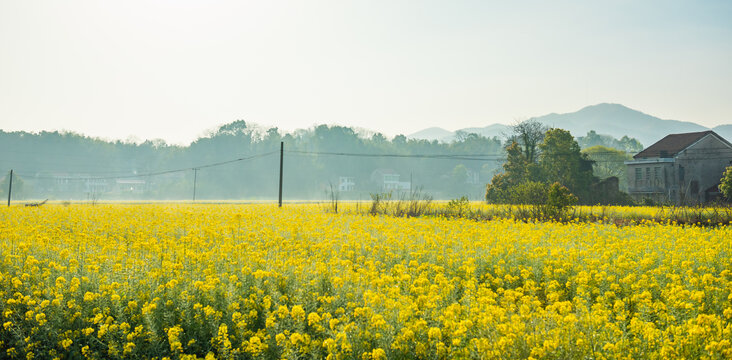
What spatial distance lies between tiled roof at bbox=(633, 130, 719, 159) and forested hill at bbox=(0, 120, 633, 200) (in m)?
52.3

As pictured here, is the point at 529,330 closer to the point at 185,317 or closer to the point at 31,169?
the point at 185,317

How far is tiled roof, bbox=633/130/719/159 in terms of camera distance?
4653 cm

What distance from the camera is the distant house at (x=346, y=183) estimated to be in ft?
350

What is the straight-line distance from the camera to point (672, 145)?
158 ft

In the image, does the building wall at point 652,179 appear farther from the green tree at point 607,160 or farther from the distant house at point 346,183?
the distant house at point 346,183

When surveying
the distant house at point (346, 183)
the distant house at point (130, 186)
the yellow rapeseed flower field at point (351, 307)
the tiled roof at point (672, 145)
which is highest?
the tiled roof at point (672, 145)

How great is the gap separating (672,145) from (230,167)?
264 ft

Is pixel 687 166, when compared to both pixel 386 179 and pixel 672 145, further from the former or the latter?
pixel 386 179

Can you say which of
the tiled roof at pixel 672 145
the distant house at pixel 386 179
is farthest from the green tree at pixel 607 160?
the distant house at pixel 386 179

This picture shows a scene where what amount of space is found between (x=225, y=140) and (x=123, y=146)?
77.8 ft

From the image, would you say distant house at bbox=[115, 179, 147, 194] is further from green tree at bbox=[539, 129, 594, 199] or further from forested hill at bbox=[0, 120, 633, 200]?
green tree at bbox=[539, 129, 594, 199]

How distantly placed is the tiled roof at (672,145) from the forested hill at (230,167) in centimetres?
5225

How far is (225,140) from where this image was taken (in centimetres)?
10650

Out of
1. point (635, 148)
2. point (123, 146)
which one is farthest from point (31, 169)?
point (635, 148)
